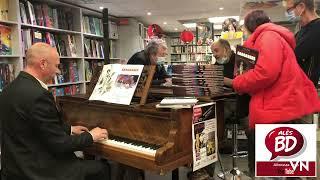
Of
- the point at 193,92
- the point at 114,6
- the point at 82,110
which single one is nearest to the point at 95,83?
the point at 82,110

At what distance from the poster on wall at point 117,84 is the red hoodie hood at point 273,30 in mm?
750

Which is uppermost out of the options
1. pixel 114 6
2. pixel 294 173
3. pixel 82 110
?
pixel 114 6

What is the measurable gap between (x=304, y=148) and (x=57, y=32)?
431 centimetres

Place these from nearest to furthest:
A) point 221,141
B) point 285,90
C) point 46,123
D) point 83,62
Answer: point 46,123, point 285,90, point 221,141, point 83,62

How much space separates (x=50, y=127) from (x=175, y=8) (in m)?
4.98

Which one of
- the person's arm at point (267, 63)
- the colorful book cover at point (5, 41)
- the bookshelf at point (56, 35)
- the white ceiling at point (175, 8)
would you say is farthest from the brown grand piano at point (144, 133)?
the white ceiling at point (175, 8)

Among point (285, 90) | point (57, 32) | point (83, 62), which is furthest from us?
point (83, 62)

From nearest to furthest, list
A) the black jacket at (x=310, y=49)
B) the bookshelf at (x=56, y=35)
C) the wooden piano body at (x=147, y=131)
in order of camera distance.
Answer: the wooden piano body at (x=147, y=131), the black jacket at (x=310, y=49), the bookshelf at (x=56, y=35)

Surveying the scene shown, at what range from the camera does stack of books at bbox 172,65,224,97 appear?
87.7 inches

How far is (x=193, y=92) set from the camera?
7.39 feet

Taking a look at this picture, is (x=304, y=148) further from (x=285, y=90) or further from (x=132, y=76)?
(x=132, y=76)

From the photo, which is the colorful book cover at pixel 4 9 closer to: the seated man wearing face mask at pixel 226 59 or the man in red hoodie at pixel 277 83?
the seated man wearing face mask at pixel 226 59

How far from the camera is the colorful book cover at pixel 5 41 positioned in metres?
3.92

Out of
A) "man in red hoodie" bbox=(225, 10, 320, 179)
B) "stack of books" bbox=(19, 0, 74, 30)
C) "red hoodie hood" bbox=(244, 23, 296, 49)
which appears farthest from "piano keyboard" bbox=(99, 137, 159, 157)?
"stack of books" bbox=(19, 0, 74, 30)
